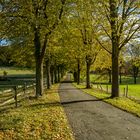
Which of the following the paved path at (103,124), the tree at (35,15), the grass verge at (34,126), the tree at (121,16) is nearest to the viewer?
the grass verge at (34,126)

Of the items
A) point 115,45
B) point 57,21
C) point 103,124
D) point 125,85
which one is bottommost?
point 125,85

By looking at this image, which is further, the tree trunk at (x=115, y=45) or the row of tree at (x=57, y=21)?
the tree trunk at (x=115, y=45)

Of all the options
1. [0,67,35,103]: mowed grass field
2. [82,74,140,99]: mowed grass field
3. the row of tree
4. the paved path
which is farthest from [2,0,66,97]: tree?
[82,74,140,99]: mowed grass field

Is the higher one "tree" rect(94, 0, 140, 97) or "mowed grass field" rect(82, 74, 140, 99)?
"tree" rect(94, 0, 140, 97)

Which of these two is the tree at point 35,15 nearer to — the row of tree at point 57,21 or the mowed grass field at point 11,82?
the row of tree at point 57,21

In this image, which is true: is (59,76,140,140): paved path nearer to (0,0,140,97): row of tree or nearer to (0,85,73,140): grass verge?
(0,85,73,140): grass verge

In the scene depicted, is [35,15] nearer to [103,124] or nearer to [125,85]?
[103,124]

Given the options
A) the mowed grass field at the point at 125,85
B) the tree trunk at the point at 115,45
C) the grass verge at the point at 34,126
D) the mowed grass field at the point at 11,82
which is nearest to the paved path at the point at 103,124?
the grass verge at the point at 34,126

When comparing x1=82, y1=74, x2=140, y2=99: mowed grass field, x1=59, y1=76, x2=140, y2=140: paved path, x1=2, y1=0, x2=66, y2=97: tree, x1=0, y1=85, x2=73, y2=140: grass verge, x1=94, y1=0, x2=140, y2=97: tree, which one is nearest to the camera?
x1=0, y1=85, x2=73, y2=140: grass verge

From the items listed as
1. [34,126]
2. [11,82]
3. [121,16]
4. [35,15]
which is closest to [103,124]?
[34,126]

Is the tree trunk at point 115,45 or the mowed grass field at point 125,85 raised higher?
the tree trunk at point 115,45

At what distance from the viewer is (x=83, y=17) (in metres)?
30.9

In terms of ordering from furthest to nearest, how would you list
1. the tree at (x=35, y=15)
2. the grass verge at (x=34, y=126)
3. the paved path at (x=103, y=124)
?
the tree at (x=35, y=15) → the paved path at (x=103, y=124) → the grass verge at (x=34, y=126)

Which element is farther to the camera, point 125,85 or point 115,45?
point 125,85
